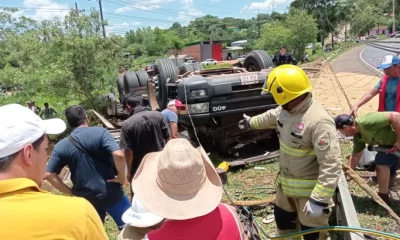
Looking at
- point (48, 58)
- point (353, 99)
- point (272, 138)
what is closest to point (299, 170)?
point (272, 138)

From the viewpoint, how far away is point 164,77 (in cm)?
661

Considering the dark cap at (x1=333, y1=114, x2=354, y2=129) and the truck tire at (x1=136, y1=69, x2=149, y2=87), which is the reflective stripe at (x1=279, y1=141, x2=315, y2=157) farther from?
the truck tire at (x1=136, y1=69, x2=149, y2=87)

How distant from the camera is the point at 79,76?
13922 mm

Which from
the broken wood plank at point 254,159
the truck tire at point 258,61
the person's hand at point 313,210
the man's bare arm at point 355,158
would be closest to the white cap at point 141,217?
the person's hand at point 313,210

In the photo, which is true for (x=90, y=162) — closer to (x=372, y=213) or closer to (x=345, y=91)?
(x=372, y=213)

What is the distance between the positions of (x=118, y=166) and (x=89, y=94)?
1164 cm

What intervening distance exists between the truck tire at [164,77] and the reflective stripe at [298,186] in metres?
3.95

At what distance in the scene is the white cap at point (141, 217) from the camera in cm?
176

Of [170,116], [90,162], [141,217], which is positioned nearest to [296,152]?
[141,217]

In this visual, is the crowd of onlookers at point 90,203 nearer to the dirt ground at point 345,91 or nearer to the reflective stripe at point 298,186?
the reflective stripe at point 298,186

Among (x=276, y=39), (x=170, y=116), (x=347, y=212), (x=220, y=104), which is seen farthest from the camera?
(x=276, y=39)

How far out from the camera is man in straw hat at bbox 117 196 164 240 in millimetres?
1761

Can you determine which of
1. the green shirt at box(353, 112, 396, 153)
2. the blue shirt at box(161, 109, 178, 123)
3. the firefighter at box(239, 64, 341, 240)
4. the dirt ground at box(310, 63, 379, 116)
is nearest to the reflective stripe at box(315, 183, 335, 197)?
the firefighter at box(239, 64, 341, 240)

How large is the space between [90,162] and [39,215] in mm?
2130
